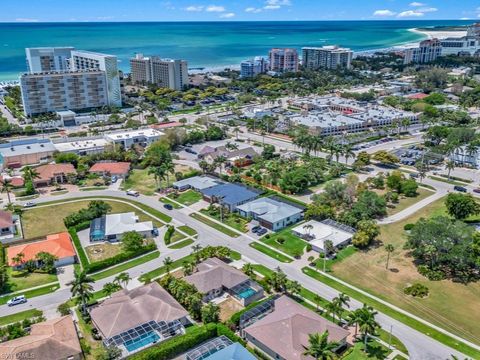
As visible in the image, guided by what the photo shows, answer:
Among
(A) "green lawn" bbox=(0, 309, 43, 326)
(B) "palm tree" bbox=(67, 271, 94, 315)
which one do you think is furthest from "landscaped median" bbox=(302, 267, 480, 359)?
(A) "green lawn" bbox=(0, 309, 43, 326)

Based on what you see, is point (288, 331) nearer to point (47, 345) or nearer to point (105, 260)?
point (47, 345)

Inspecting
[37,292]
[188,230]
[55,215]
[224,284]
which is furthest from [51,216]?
[224,284]

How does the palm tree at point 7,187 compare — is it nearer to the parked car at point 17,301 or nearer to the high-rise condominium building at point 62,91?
the parked car at point 17,301

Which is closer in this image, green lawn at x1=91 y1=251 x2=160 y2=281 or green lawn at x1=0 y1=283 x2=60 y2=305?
green lawn at x1=0 y1=283 x2=60 y2=305

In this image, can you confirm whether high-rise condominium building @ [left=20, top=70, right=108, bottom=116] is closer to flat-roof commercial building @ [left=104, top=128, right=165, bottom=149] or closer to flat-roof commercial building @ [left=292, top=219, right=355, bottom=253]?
flat-roof commercial building @ [left=104, top=128, right=165, bottom=149]

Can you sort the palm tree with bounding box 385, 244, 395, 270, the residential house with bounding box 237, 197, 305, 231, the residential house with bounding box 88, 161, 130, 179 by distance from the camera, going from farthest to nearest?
1. the residential house with bounding box 88, 161, 130, 179
2. the residential house with bounding box 237, 197, 305, 231
3. the palm tree with bounding box 385, 244, 395, 270
